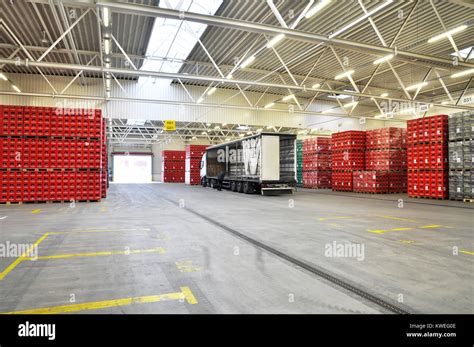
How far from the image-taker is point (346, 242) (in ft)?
19.0

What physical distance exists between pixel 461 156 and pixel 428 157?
162cm

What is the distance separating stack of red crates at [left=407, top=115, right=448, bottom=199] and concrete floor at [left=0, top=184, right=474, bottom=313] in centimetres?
878

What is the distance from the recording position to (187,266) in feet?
14.2

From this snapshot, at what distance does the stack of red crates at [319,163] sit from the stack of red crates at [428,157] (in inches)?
338

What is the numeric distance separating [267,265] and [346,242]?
210 centimetres

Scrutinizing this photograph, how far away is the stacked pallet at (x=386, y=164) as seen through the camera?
62.7ft

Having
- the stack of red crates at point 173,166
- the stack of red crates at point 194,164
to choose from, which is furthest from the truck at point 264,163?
the stack of red crates at point 173,166

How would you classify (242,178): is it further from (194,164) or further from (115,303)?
(115,303)

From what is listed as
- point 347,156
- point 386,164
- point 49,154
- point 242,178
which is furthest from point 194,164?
point 49,154

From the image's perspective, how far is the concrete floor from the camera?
3104mm

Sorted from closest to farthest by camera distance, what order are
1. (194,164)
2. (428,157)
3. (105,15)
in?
(105,15) < (428,157) < (194,164)
